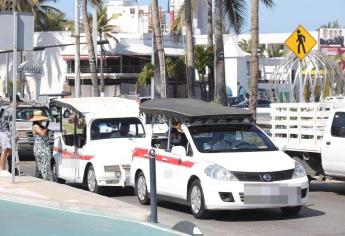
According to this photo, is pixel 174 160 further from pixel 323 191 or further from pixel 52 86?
pixel 52 86

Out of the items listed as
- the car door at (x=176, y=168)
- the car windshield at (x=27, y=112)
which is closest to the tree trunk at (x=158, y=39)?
the car windshield at (x=27, y=112)

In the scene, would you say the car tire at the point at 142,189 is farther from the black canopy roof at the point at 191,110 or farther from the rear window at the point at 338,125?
the rear window at the point at 338,125

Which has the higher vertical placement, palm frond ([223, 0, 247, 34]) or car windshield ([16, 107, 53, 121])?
palm frond ([223, 0, 247, 34])

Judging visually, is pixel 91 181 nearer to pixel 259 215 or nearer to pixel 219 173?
pixel 259 215

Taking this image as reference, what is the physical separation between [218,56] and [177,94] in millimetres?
41129

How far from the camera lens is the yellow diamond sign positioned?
2012 centimetres

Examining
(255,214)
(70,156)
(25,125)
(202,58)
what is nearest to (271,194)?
(255,214)

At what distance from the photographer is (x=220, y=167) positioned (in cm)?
1174

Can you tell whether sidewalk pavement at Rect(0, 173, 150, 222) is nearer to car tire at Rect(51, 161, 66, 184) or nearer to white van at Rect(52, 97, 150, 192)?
white van at Rect(52, 97, 150, 192)

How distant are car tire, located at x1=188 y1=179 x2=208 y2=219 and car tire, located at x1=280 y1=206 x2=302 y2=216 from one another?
1.39 m

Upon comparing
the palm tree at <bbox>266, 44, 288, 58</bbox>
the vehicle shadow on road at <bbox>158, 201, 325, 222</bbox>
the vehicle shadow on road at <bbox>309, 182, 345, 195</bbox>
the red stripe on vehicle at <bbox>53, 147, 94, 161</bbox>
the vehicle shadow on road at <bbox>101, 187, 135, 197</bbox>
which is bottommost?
the vehicle shadow on road at <bbox>309, 182, 345, 195</bbox>

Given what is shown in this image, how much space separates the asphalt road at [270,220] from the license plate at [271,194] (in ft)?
1.16

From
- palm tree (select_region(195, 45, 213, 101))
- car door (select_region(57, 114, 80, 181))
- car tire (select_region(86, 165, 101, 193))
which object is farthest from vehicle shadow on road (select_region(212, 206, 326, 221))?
palm tree (select_region(195, 45, 213, 101))

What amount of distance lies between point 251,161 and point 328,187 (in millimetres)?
5763
